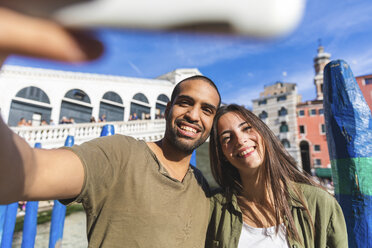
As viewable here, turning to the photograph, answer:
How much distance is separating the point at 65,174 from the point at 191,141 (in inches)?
38.8

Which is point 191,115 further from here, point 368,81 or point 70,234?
point 368,81

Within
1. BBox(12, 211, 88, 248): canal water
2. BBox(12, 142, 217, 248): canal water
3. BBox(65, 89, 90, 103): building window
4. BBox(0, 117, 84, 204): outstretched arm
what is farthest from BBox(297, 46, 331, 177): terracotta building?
BBox(0, 117, 84, 204): outstretched arm

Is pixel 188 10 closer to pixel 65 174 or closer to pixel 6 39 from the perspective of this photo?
pixel 6 39

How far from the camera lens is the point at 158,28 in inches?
14.1

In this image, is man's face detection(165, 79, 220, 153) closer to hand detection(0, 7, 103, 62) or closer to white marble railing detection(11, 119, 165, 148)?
hand detection(0, 7, 103, 62)

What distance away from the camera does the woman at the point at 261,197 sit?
160cm

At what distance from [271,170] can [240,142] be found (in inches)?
13.1

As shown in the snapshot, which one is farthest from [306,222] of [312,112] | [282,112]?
[282,112]

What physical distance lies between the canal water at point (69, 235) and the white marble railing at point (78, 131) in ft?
9.52

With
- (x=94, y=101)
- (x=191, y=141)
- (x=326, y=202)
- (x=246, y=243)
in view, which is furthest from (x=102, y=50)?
(x=94, y=101)

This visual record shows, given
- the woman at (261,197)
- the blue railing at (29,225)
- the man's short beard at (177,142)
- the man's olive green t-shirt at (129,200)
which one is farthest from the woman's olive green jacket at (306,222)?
the blue railing at (29,225)

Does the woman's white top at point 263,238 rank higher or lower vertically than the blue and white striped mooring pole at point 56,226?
higher

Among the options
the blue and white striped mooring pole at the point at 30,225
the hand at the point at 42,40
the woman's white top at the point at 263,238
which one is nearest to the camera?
the hand at the point at 42,40

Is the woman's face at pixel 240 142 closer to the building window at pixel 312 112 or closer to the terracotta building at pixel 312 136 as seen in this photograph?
the terracotta building at pixel 312 136
